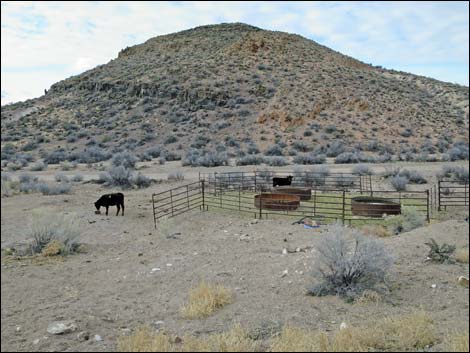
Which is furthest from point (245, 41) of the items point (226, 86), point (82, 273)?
point (82, 273)

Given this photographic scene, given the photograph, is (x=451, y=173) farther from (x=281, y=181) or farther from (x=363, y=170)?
(x=281, y=181)

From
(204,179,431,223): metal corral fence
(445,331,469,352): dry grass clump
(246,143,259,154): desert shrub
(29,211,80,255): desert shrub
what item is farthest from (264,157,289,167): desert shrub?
(445,331,469,352): dry grass clump

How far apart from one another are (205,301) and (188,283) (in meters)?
1.73

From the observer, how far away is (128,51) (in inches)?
3332

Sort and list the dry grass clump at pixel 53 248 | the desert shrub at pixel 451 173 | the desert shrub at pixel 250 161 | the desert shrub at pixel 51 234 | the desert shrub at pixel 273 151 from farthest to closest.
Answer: the desert shrub at pixel 273 151, the desert shrub at pixel 250 161, the desert shrub at pixel 451 173, the desert shrub at pixel 51 234, the dry grass clump at pixel 53 248

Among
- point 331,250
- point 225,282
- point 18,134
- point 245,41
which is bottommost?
point 225,282

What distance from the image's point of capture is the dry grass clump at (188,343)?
5.75 meters

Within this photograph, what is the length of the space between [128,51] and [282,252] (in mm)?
79252

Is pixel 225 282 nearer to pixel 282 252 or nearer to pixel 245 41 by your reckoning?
pixel 282 252

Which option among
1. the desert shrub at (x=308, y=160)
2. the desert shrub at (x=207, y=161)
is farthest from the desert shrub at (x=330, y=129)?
the desert shrub at (x=207, y=161)

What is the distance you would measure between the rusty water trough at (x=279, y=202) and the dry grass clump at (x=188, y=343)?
10.8 meters

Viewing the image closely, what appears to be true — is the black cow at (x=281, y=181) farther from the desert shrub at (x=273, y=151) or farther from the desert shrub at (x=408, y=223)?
the desert shrub at (x=273, y=151)

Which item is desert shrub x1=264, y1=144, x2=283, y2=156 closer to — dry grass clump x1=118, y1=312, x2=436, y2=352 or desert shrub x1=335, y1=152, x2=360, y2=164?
desert shrub x1=335, y1=152, x2=360, y2=164

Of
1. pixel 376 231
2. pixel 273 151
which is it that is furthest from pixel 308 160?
pixel 376 231
